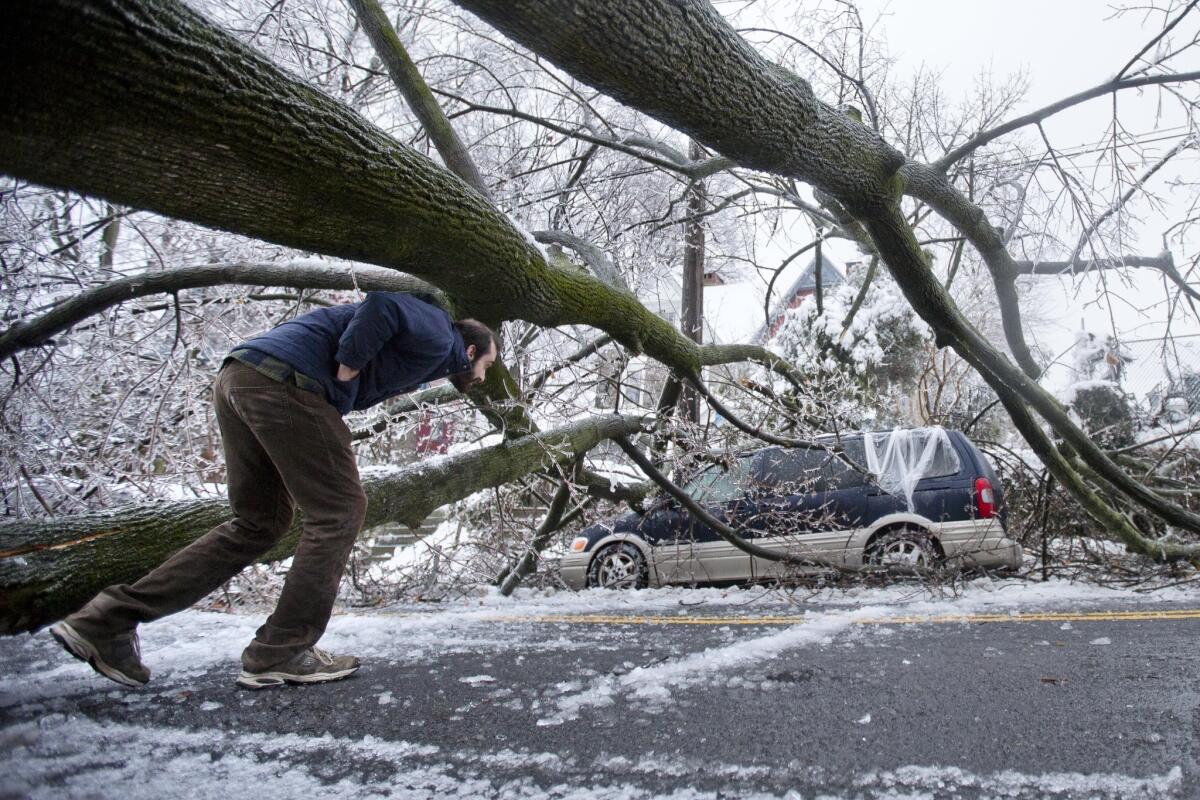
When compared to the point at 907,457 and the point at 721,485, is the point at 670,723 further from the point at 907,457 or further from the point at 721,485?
the point at 907,457

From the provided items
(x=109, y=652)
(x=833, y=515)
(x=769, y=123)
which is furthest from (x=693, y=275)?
(x=109, y=652)

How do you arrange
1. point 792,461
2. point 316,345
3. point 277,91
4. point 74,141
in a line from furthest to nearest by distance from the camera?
1. point 792,461
2. point 316,345
3. point 277,91
4. point 74,141

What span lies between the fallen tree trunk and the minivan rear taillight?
470 centimetres

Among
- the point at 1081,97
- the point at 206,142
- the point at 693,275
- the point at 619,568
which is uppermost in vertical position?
the point at 693,275

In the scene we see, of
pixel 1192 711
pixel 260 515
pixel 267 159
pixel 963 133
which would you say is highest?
pixel 963 133

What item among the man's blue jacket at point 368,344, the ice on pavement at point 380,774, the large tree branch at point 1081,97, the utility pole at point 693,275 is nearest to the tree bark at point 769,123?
the large tree branch at point 1081,97

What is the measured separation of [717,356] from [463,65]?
11.5 ft

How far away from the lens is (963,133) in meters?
11.2

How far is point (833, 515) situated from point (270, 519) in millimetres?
4758

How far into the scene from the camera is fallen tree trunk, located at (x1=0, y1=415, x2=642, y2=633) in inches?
105

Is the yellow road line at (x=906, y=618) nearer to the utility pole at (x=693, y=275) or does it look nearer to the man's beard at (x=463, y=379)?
the man's beard at (x=463, y=379)

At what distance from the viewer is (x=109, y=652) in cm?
274

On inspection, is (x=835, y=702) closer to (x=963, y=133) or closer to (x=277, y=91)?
(x=277, y=91)

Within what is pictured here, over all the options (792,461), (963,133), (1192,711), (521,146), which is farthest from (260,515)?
(963,133)
